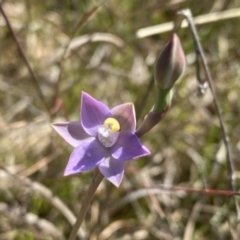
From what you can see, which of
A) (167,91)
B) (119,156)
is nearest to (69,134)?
(119,156)

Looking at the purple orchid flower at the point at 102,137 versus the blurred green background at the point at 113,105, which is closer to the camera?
the purple orchid flower at the point at 102,137

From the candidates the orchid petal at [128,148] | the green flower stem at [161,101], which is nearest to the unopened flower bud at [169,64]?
the green flower stem at [161,101]

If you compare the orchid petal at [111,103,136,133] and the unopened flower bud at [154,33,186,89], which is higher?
the unopened flower bud at [154,33,186,89]

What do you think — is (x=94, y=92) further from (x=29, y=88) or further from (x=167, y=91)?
(x=167, y=91)

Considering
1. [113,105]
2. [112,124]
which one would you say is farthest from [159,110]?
[113,105]

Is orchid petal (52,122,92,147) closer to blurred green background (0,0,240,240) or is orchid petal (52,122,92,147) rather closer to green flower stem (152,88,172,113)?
green flower stem (152,88,172,113)

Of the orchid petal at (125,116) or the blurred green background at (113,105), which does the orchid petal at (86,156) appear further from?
the blurred green background at (113,105)

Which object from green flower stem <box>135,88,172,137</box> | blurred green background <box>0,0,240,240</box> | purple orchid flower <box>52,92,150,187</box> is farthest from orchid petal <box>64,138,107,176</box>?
blurred green background <box>0,0,240,240</box>
